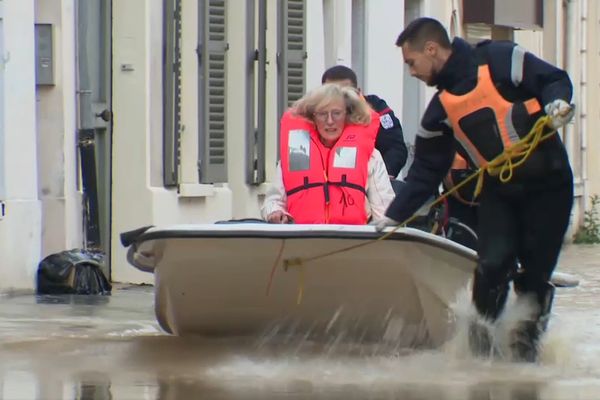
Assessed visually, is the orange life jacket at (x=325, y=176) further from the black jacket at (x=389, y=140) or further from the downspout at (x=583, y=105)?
the downspout at (x=583, y=105)

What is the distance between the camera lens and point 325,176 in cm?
1042

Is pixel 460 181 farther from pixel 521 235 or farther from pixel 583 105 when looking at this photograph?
pixel 583 105

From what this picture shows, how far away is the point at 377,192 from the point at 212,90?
7305 mm

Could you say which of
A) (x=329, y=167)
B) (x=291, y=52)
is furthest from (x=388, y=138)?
(x=291, y=52)

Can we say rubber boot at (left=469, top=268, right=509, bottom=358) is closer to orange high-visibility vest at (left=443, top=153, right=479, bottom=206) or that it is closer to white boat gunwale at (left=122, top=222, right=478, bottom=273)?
white boat gunwale at (left=122, top=222, right=478, bottom=273)

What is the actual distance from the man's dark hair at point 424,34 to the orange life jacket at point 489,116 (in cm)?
23

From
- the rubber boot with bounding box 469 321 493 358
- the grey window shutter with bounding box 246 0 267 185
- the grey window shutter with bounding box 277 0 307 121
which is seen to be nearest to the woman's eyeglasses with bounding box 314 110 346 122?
the rubber boot with bounding box 469 321 493 358

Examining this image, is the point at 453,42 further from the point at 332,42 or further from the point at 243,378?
the point at 332,42

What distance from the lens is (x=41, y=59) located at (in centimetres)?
1436

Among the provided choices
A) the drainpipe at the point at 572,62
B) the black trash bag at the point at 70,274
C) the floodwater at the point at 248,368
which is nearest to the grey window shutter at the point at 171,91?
the black trash bag at the point at 70,274

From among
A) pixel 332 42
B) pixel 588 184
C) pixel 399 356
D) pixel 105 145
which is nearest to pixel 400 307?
pixel 399 356

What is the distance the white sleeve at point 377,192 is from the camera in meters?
10.5

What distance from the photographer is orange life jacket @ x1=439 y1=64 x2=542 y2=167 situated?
9484mm

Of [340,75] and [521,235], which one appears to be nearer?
[521,235]
